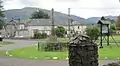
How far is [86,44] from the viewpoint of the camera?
6.10 metres

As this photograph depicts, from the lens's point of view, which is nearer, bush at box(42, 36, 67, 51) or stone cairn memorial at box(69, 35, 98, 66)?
stone cairn memorial at box(69, 35, 98, 66)

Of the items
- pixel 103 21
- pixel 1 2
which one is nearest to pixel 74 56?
pixel 103 21

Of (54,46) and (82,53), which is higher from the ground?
(82,53)

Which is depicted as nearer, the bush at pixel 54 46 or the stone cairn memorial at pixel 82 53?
the stone cairn memorial at pixel 82 53

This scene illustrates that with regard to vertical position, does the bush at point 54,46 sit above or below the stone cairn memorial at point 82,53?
below

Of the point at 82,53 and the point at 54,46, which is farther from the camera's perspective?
the point at 54,46

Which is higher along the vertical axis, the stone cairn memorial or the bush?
the stone cairn memorial

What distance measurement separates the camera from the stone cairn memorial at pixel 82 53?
6039 mm

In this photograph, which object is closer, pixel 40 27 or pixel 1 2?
pixel 1 2

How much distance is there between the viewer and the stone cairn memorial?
604 cm

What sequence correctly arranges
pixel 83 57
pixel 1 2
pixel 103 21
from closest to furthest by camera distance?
pixel 83 57
pixel 103 21
pixel 1 2

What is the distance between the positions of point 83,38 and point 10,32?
12873 cm

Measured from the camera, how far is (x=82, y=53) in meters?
6.04

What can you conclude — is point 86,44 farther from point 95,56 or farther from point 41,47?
point 41,47
